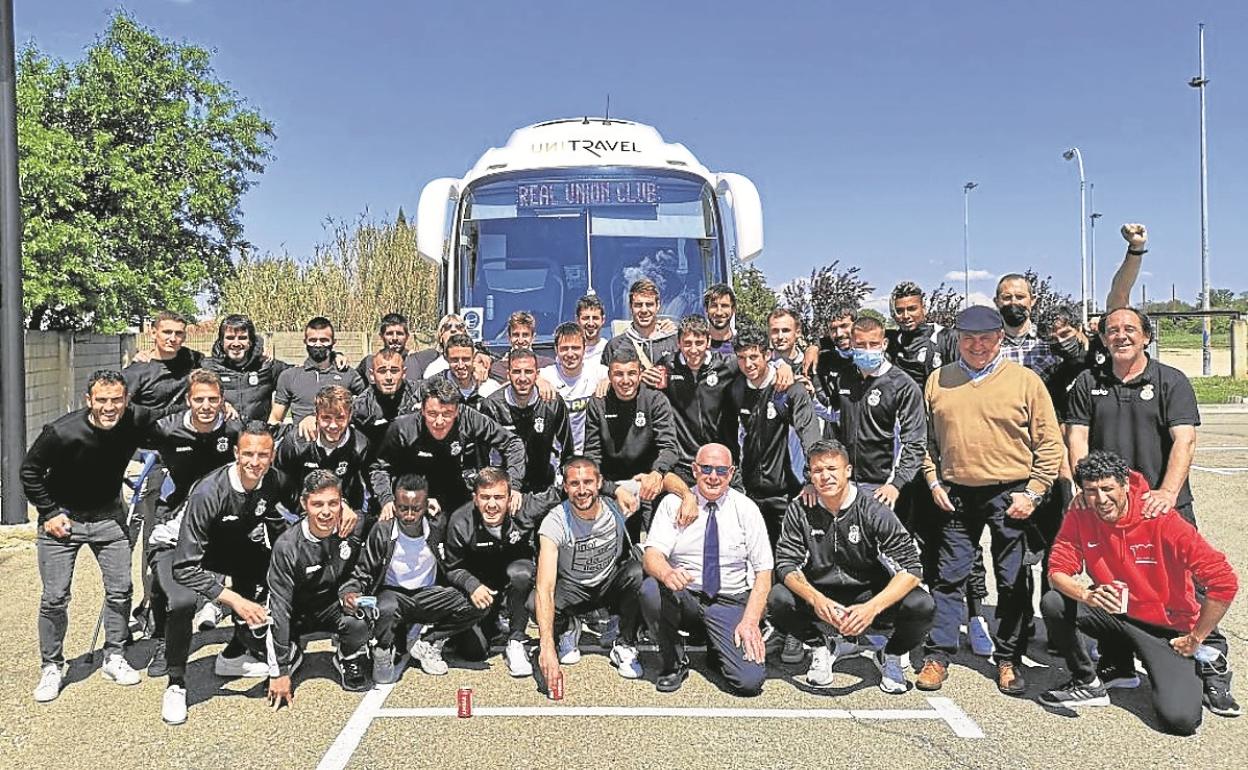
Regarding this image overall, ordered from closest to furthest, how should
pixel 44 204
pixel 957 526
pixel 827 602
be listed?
pixel 827 602
pixel 957 526
pixel 44 204

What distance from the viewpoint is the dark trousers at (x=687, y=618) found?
5.45 m

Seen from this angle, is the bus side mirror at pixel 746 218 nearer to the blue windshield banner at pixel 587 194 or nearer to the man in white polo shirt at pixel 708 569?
the blue windshield banner at pixel 587 194

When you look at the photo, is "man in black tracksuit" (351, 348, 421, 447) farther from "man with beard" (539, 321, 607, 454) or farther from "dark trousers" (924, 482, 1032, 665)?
"dark trousers" (924, 482, 1032, 665)

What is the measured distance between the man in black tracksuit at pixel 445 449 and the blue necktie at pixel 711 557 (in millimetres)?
1155

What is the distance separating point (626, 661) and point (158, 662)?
2588 millimetres

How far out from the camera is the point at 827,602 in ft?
17.3

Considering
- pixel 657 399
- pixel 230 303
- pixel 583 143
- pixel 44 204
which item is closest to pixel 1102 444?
pixel 657 399

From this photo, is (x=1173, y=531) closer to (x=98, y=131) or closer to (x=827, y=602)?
(x=827, y=602)

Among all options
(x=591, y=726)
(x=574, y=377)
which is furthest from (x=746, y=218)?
(x=591, y=726)

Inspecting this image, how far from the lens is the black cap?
18.0 ft

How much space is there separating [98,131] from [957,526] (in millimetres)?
17919

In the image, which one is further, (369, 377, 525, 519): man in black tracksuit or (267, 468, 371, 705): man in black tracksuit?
(369, 377, 525, 519): man in black tracksuit

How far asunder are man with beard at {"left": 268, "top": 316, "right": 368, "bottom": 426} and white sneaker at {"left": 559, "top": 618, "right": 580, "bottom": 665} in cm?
228

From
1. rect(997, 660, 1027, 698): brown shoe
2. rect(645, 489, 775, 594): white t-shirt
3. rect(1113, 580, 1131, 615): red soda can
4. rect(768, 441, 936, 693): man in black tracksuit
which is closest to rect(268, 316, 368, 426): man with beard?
rect(645, 489, 775, 594): white t-shirt
